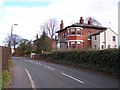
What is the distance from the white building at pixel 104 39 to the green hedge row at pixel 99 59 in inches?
1058

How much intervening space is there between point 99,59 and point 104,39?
134 ft

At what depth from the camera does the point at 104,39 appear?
6775cm

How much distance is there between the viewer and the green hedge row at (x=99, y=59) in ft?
74.9

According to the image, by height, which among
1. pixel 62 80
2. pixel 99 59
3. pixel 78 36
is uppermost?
pixel 78 36

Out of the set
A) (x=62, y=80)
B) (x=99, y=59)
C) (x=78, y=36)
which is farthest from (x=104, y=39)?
(x=62, y=80)

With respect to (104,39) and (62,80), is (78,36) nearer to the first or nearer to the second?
(104,39)

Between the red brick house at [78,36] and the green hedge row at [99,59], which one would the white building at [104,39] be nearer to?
the red brick house at [78,36]

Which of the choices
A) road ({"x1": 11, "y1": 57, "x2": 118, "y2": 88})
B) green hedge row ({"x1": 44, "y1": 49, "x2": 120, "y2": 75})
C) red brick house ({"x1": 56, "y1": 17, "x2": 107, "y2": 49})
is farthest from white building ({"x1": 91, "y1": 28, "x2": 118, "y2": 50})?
road ({"x1": 11, "y1": 57, "x2": 118, "y2": 88})

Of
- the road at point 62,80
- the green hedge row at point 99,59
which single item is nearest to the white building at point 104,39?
the green hedge row at point 99,59

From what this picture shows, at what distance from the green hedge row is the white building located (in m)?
26.9

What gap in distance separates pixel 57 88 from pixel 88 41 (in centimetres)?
5735

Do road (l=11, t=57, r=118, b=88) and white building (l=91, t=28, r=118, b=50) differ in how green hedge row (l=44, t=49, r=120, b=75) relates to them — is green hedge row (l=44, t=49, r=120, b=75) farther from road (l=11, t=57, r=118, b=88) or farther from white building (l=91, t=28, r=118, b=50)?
white building (l=91, t=28, r=118, b=50)

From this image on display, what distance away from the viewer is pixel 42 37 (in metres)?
72.6

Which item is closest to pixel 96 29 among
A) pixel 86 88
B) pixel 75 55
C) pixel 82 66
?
pixel 75 55
